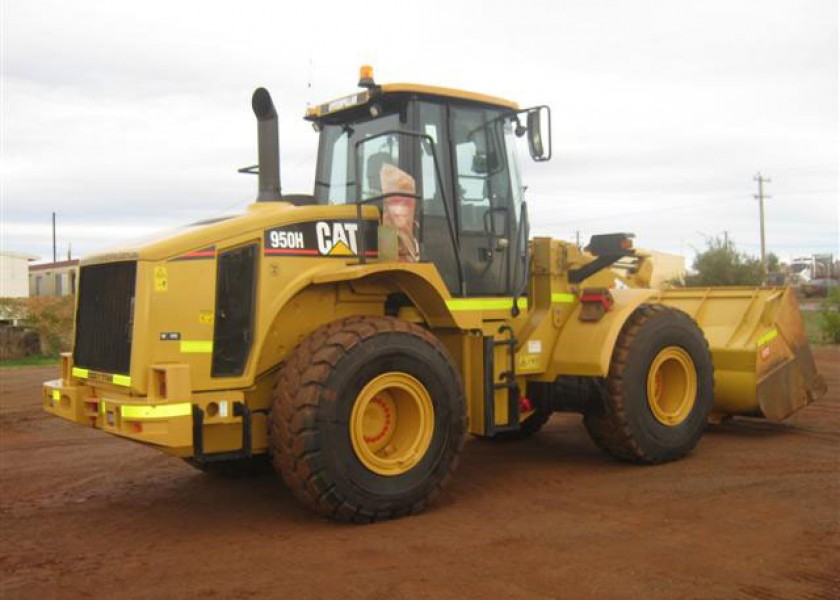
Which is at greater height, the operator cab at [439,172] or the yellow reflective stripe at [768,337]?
the operator cab at [439,172]

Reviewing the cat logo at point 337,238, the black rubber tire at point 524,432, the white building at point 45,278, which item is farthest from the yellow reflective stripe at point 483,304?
the white building at point 45,278

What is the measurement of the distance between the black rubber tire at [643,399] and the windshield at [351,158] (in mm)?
2429

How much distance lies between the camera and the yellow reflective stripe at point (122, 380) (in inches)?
214

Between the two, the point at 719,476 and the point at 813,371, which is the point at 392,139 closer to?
the point at 719,476

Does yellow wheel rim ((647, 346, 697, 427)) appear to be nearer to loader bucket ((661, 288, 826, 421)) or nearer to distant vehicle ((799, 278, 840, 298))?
loader bucket ((661, 288, 826, 421))

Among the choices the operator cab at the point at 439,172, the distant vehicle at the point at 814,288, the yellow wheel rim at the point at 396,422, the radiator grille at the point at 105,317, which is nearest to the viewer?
the radiator grille at the point at 105,317

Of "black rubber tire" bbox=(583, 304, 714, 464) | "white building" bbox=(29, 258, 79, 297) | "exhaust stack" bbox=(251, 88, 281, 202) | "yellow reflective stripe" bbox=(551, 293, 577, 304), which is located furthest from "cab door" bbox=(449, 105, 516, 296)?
"white building" bbox=(29, 258, 79, 297)

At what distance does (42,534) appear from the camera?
18.3 feet

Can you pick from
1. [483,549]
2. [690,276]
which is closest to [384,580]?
[483,549]

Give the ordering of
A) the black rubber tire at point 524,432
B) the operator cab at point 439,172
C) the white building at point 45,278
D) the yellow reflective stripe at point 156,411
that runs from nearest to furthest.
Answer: the yellow reflective stripe at point 156,411, the operator cab at point 439,172, the black rubber tire at point 524,432, the white building at point 45,278

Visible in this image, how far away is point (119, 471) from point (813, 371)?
21.9 feet

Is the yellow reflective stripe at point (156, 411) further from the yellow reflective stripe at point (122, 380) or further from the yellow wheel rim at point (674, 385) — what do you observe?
the yellow wheel rim at point (674, 385)

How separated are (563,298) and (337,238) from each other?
2.32 metres

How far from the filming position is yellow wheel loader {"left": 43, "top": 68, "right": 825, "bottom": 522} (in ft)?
17.8
